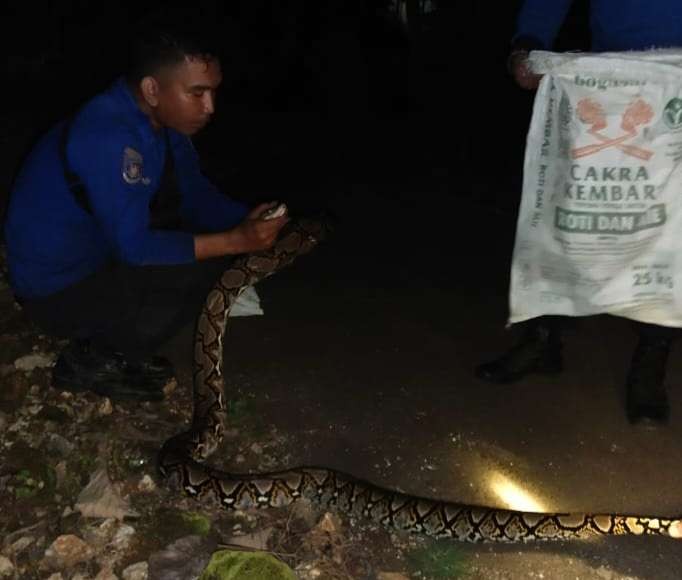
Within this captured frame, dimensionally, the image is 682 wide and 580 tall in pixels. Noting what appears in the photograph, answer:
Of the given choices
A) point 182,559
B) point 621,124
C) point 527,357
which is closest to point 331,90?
point 527,357

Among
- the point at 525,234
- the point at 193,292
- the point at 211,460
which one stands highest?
the point at 525,234

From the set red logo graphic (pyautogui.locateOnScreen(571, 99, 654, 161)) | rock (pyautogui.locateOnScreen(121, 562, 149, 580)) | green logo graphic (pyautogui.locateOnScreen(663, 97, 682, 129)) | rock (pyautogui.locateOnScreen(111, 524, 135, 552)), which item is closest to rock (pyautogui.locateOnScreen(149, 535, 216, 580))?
rock (pyautogui.locateOnScreen(121, 562, 149, 580))

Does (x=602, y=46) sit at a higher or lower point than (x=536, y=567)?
higher

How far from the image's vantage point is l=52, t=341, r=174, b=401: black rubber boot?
13.4 ft

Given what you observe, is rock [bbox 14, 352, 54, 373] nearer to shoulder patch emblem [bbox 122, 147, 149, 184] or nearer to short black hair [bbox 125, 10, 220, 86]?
shoulder patch emblem [bbox 122, 147, 149, 184]

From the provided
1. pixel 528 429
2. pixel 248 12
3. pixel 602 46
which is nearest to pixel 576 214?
pixel 602 46

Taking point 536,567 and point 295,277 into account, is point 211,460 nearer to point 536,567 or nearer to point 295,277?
point 536,567

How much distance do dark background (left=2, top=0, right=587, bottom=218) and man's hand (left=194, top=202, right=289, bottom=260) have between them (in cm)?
383

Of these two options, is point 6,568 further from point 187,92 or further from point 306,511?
point 187,92

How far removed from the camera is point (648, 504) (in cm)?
A: 366

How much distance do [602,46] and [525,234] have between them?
107 centimetres

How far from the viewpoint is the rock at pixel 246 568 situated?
2.93 meters

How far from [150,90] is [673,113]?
243 centimetres

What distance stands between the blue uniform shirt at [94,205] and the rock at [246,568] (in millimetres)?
1465
